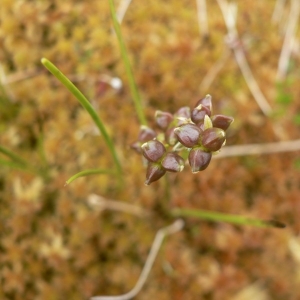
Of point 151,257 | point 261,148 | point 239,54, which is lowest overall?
point 151,257

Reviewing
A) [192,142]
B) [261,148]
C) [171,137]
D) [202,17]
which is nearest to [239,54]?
[202,17]

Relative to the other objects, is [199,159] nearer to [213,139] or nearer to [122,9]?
[213,139]

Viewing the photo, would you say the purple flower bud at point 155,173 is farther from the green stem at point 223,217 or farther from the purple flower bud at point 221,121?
the green stem at point 223,217

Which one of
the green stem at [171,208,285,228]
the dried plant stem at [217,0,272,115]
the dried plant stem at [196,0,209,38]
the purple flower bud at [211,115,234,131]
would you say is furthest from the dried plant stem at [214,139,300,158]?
the purple flower bud at [211,115,234,131]

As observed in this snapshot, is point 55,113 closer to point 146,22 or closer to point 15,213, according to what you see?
point 15,213

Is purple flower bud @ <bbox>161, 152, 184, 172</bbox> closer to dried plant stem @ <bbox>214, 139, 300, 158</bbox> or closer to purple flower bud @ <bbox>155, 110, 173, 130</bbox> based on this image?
purple flower bud @ <bbox>155, 110, 173, 130</bbox>

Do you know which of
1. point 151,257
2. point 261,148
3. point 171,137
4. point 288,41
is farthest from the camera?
point 288,41

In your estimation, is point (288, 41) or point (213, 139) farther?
point (288, 41)
